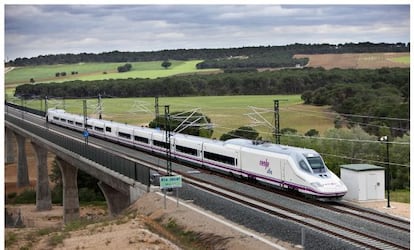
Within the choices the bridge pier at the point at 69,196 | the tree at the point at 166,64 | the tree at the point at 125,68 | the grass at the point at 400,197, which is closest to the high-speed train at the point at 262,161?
the grass at the point at 400,197

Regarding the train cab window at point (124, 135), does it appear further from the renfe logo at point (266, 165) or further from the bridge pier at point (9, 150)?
the bridge pier at point (9, 150)

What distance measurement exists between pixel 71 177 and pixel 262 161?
111 ft

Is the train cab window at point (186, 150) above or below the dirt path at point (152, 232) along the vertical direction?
above

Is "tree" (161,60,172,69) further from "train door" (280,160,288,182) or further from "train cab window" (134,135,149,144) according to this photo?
"train door" (280,160,288,182)

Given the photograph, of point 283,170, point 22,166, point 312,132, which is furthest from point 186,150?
point 22,166

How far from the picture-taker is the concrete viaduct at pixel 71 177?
3903cm

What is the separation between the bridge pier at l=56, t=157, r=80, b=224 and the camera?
6147 cm

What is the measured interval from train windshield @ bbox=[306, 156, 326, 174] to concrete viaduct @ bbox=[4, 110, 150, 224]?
30.9ft

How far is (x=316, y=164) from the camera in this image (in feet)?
101

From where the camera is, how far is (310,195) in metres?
30.0

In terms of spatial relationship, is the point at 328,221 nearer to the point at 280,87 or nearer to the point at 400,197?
the point at 400,197

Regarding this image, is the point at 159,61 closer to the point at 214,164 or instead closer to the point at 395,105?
the point at 395,105

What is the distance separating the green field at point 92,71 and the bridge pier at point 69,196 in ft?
72.7

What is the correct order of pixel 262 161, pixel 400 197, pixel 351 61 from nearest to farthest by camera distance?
pixel 262 161 < pixel 400 197 < pixel 351 61
